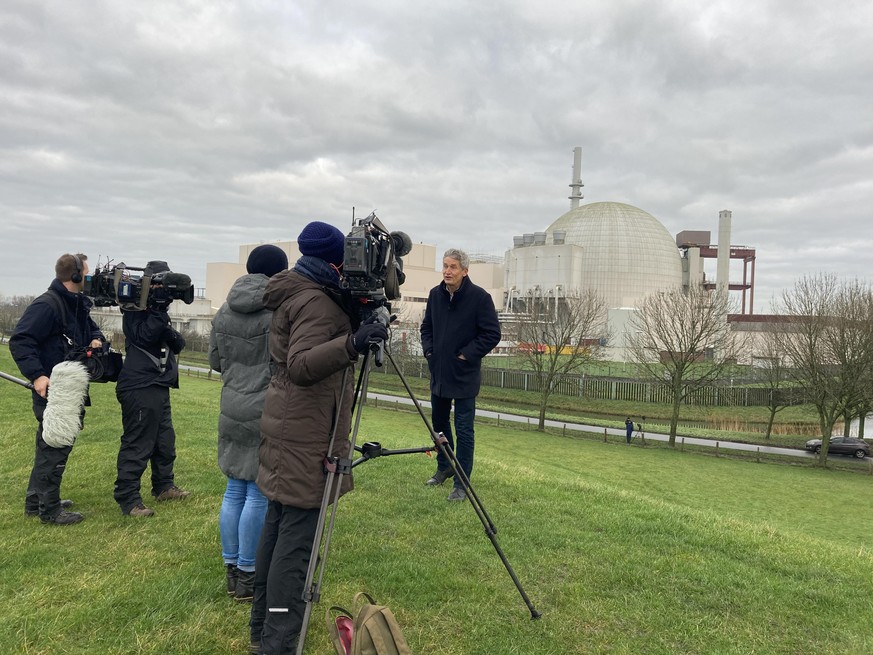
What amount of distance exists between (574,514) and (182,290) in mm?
4115

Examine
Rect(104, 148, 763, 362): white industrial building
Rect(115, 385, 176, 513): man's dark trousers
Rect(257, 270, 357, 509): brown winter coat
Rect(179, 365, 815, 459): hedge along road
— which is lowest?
Rect(179, 365, 815, 459): hedge along road

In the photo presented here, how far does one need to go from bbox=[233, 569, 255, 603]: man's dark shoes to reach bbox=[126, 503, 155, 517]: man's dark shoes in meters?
1.85

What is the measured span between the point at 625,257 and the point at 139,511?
75684 mm

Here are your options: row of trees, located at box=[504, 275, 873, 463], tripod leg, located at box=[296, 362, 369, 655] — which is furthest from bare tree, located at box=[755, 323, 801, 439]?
tripod leg, located at box=[296, 362, 369, 655]

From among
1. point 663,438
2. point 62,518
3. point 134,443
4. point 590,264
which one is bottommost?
point 663,438

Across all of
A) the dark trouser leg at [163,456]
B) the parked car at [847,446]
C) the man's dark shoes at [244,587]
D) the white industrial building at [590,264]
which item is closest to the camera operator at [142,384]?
the dark trouser leg at [163,456]

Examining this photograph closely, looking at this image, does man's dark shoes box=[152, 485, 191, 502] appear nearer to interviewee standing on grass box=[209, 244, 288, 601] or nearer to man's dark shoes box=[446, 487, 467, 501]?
interviewee standing on grass box=[209, 244, 288, 601]

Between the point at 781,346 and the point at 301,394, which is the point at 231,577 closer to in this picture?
the point at 301,394

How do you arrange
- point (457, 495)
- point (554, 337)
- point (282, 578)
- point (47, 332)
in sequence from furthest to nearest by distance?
point (554, 337) → point (457, 495) → point (47, 332) → point (282, 578)

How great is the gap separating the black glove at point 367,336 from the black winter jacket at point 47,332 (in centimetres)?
356

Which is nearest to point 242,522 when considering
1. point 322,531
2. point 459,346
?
point 322,531

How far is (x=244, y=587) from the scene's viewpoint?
3.32 m

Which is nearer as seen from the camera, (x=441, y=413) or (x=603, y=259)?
(x=441, y=413)

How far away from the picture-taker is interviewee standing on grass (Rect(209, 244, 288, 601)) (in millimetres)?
3371
